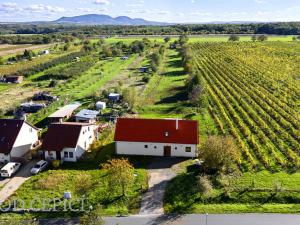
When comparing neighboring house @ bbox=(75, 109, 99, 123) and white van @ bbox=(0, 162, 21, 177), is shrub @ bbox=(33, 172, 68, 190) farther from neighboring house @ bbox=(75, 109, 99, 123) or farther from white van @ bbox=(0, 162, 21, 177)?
neighboring house @ bbox=(75, 109, 99, 123)

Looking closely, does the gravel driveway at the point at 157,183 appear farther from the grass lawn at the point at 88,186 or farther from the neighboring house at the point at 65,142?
the neighboring house at the point at 65,142

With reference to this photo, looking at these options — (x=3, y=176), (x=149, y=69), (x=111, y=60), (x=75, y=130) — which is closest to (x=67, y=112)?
(x=75, y=130)

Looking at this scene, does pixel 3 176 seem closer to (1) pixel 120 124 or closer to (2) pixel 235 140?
(1) pixel 120 124

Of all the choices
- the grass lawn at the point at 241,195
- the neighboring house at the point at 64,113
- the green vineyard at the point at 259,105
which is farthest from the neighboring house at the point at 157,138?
the neighboring house at the point at 64,113

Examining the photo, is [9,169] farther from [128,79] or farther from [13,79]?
[13,79]

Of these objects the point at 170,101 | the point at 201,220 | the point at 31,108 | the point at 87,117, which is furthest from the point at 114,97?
the point at 201,220
